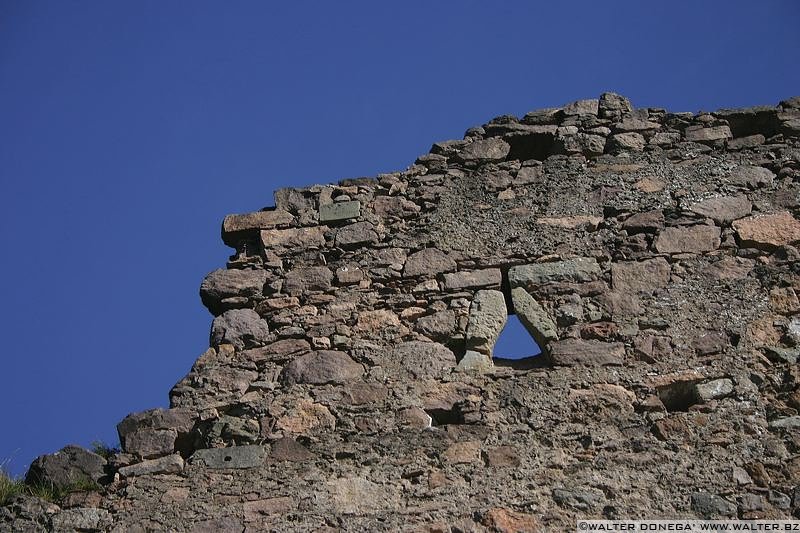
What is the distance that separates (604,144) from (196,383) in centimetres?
235

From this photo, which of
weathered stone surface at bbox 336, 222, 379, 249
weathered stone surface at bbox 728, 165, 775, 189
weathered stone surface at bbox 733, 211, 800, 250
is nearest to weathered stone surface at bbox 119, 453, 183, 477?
weathered stone surface at bbox 336, 222, 379, 249

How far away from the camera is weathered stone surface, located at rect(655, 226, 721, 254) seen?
5.58m

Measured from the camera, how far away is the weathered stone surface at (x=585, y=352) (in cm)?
521

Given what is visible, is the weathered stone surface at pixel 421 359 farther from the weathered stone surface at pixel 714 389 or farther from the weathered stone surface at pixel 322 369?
the weathered stone surface at pixel 714 389

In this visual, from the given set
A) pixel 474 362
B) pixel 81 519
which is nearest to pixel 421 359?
pixel 474 362

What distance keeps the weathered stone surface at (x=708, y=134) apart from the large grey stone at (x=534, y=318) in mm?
1292

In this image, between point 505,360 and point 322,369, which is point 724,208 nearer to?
point 505,360

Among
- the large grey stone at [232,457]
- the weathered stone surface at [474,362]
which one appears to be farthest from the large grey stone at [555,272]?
the large grey stone at [232,457]

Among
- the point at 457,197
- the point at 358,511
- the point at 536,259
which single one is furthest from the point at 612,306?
the point at 358,511

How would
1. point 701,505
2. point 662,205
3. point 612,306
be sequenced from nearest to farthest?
1. point 701,505
2. point 612,306
3. point 662,205

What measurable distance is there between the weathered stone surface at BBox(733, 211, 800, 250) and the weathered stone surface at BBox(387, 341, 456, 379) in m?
1.48

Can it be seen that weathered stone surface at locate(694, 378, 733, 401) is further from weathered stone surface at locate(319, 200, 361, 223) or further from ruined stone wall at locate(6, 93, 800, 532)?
weathered stone surface at locate(319, 200, 361, 223)

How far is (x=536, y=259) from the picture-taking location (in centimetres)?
563

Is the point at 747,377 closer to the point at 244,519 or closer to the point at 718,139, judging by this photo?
the point at 718,139
